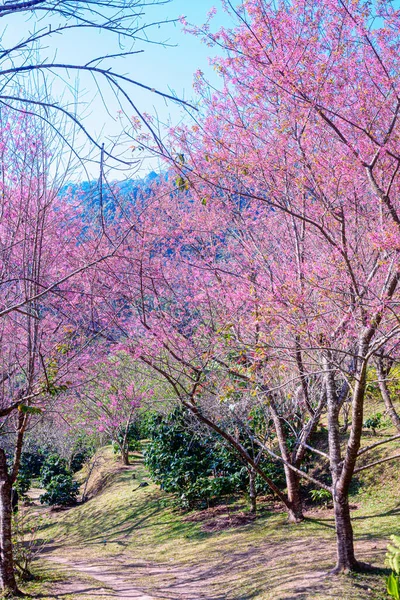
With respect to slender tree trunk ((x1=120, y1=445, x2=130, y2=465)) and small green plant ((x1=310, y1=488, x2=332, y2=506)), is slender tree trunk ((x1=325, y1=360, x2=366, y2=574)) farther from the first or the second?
slender tree trunk ((x1=120, y1=445, x2=130, y2=465))

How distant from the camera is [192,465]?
12.4 metres

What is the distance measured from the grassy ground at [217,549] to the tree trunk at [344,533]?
0.14 meters

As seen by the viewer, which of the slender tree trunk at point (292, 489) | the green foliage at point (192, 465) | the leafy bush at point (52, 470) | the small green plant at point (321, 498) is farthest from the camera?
the leafy bush at point (52, 470)

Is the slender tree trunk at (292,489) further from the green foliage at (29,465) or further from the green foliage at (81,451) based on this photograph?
the green foliage at (81,451)

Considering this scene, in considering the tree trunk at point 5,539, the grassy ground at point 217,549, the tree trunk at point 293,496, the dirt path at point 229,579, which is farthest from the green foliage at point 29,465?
the tree trunk at point 5,539

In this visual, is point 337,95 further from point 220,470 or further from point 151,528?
point 151,528

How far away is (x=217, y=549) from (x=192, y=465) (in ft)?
12.1

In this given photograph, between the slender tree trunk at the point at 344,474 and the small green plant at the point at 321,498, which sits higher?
the slender tree trunk at the point at 344,474

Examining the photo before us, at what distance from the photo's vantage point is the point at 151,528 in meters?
11.7

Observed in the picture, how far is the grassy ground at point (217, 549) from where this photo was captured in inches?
230

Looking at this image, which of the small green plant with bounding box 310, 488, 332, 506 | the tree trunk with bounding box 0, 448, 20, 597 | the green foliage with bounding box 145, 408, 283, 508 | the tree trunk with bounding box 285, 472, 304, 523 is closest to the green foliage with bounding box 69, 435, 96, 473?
the green foliage with bounding box 145, 408, 283, 508

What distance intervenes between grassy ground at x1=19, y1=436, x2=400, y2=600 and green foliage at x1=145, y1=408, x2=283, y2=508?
0.53 metres

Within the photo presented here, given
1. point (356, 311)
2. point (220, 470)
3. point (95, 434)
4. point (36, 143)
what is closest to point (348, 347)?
point (356, 311)

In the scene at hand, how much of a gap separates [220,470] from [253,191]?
7.53m
